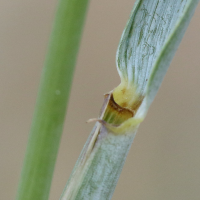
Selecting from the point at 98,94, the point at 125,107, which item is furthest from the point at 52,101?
the point at 98,94

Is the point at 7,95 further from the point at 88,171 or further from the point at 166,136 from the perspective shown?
the point at 88,171

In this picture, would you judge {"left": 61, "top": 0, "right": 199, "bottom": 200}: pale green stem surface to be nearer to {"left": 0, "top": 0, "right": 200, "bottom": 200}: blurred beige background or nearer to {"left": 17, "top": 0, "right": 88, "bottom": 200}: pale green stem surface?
{"left": 17, "top": 0, "right": 88, "bottom": 200}: pale green stem surface

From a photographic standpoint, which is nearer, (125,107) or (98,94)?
(125,107)

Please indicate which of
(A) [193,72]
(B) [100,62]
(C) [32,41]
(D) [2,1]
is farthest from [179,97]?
(D) [2,1]

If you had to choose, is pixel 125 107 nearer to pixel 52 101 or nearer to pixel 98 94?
pixel 52 101

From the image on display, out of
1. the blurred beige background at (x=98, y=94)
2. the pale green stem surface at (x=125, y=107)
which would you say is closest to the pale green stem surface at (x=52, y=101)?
the pale green stem surface at (x=125, y=107)

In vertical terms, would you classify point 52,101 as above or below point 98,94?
below

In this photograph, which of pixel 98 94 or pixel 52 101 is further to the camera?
pixel 98 94
